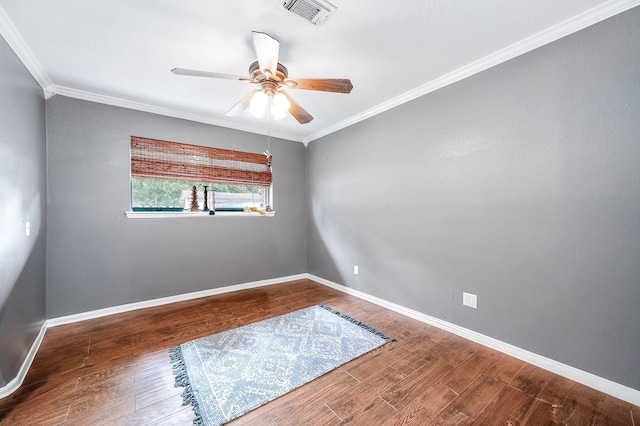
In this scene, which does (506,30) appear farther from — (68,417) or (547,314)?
(68,417)

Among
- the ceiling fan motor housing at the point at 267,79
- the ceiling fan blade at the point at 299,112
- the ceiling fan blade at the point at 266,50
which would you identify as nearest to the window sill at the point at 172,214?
the ceiling fan blade at the point at 299,112

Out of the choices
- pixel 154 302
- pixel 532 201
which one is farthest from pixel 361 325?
pixel 154 302

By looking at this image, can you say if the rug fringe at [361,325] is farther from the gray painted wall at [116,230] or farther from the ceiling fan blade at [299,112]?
the ceiling fan blade at [299,112]

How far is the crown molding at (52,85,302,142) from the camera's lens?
2652 mm

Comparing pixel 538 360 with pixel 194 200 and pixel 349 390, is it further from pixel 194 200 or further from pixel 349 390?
pixel 194 200

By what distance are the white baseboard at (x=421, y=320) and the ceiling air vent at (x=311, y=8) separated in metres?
2.75

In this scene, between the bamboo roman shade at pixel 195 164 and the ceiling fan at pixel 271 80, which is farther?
the bamboo roman shade at pixel 195 164

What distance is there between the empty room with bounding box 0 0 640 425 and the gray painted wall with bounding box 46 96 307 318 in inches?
0.9

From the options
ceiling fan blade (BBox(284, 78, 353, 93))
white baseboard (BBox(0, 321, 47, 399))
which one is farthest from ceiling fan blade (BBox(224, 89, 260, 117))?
white baseboard (BBox(0, 321, 47, 399))

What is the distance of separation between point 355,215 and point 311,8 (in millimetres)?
2360

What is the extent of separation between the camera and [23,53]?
1973 mm

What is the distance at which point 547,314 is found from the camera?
1.90 metres

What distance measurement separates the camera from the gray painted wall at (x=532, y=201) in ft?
5.28

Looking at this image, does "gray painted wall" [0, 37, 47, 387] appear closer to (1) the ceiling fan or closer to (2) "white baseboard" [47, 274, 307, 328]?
(2) "white baseboard" [47, 274, 307, 328]
